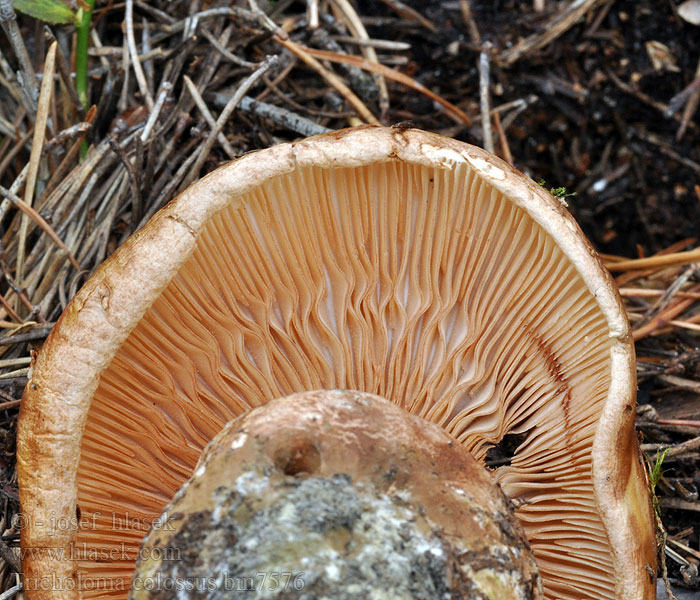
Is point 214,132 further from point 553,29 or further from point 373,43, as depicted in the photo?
point 553,29

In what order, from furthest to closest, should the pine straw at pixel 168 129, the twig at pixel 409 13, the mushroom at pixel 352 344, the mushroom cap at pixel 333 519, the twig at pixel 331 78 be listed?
the twig at pixel 409 13, the twig at pixel 331 78, the pine straw at pixel 168 129, the mushroom at pixel 352 344, the mushroom cap at pixel 333 519

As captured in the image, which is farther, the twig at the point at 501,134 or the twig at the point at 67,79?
the twig at the point at 501,134

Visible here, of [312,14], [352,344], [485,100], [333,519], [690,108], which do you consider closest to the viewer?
[333,519]

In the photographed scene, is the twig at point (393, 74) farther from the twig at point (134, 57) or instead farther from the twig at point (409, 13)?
the twig at point (134, 57)

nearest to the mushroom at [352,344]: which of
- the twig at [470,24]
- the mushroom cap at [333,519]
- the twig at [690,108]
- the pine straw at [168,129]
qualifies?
the mushroom cap at [333,519]

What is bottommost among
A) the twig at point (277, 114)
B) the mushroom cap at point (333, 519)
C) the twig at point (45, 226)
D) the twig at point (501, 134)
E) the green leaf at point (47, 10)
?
the mushroom cap at point (333, 519)

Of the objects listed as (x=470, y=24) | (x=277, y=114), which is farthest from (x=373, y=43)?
(x=277, y=114)
